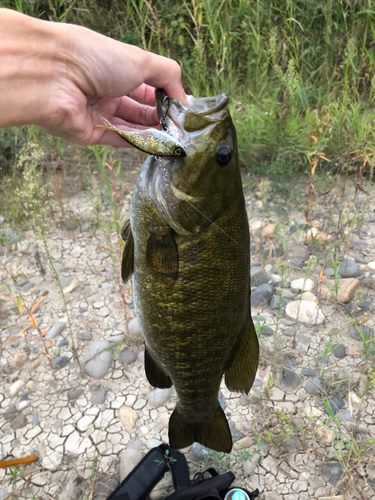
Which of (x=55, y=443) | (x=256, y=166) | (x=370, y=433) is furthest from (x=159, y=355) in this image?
(x=256, y=166)

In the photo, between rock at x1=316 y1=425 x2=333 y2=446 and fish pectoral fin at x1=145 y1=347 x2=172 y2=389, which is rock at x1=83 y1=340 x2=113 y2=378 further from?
rock at x1=316 y1=425 x2=333 y2=446

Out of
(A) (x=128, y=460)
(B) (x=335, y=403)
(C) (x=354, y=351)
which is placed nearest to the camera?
(A) (x=128, y=460)

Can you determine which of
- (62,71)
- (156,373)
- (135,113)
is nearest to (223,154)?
(62,71)

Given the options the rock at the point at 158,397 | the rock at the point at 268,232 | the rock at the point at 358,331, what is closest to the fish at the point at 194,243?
the rock at the point at 158,397

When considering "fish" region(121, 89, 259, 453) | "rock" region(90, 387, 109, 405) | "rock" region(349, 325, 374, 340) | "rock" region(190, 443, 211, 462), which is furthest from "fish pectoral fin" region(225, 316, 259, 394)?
"rock" region(349, 325, 374, 340)

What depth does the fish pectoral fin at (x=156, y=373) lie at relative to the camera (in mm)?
1702

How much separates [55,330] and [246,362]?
1812 mm

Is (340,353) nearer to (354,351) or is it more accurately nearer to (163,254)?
(354,351)

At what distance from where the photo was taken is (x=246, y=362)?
5.13 feet

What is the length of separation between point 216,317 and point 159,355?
0.35 metres

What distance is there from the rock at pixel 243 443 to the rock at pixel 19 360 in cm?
161

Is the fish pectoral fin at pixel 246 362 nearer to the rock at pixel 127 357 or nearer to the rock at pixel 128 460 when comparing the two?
the rock at pixel 128 460

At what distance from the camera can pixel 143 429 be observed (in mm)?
2289

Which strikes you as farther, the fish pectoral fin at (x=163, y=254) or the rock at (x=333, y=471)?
the rock at (x=333, y=471)
